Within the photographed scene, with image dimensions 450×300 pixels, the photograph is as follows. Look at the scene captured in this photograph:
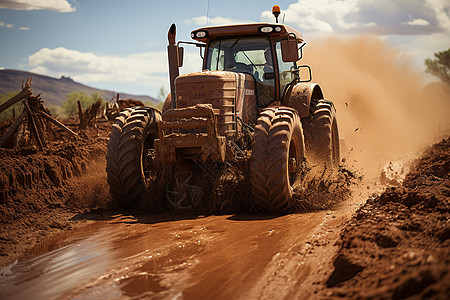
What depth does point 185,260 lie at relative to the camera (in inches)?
174

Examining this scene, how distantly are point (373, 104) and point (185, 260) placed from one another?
12.3 metres

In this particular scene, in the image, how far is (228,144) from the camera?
6.50 meters

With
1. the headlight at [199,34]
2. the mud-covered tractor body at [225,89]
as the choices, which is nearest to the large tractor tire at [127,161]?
the mud-covered tractor body at [225,89]

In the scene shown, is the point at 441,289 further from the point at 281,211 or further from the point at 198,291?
the point at 281,211

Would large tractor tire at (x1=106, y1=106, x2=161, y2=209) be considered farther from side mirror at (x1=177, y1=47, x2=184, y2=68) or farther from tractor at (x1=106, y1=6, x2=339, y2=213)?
side mirror at (x1=177, y1=47, x2=184, y2=68)

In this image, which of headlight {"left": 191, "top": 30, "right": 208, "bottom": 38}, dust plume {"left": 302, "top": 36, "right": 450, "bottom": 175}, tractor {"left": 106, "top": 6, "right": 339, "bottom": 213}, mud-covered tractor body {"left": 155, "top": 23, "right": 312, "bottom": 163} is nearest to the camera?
tractor {"left": 106, "top": 6, "right": 339, "bottom": 213}

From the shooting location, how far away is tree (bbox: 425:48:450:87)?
42.9 meters

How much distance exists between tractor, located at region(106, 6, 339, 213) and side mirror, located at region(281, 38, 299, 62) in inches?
0.6

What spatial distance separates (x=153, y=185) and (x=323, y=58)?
35.4ft

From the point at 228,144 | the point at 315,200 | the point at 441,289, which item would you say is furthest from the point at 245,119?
the point at 441,289

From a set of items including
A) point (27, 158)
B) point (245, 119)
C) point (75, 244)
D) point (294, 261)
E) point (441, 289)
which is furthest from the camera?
point (27, 158)

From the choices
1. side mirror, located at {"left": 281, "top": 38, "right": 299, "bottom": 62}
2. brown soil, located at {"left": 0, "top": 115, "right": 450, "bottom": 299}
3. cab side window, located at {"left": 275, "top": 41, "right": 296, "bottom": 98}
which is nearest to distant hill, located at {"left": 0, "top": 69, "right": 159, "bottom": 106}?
brown soil, located at {"left": 0, "top": 115, "right": 450, "bottom": 299}

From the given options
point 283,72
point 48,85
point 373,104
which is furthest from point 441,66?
point 48,85

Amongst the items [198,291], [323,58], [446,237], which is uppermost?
[323,58]
